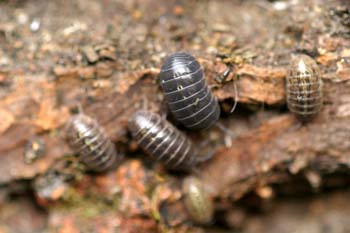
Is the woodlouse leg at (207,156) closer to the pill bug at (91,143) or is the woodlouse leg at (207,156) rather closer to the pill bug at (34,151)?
the pill bug at (91,143)

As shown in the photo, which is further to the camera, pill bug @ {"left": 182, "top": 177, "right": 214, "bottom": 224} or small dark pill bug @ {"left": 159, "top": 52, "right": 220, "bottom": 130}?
pill bug @ {"left": 182, "top": 177, "right": 214, "bottom": 224}

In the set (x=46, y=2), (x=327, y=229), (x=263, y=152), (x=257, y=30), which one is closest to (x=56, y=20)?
(x=46, y=2)

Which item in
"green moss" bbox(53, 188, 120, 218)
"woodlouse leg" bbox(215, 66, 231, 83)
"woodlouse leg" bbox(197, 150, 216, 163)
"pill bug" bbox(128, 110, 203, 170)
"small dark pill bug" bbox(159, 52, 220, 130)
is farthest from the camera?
"woodlouse leg" bbox(197, 150, 216, 163)

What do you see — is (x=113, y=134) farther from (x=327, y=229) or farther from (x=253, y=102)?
(x=327, y=229)

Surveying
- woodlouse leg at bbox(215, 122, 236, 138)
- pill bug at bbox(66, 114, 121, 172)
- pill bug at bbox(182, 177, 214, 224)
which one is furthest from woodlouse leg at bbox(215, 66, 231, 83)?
pill bug at bbox(66, 114, 121, 172)

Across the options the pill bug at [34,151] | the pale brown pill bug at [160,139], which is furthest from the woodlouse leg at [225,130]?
the pill bug at [34,151]

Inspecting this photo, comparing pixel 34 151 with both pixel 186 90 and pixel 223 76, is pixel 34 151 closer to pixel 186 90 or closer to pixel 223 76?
pixel 186 90

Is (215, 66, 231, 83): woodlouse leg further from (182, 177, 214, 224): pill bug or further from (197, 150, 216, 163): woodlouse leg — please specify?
(182, 177, 214, 224): pill bug
